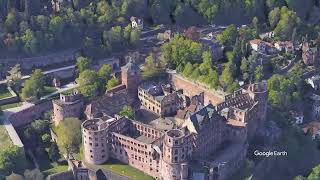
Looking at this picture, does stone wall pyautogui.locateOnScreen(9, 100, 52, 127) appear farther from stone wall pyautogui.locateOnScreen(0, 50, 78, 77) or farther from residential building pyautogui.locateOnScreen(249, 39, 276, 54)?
residential building pyautogui.locateOnScreen(249, 39, 276, 54)

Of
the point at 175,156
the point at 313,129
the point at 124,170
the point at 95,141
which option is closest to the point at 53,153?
the point at 95,141

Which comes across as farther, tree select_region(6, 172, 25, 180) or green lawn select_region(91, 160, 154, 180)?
green lawn select_region(91, 160, 154, 180)

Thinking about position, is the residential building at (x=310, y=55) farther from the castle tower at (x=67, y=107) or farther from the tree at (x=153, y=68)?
the castle tower at (x=67, y=107)

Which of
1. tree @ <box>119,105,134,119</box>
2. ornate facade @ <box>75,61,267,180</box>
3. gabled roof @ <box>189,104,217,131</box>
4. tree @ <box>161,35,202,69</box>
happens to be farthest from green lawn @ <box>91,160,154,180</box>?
tree @ <box>161,35,202,69</box>

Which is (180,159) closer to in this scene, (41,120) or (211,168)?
(211,168)

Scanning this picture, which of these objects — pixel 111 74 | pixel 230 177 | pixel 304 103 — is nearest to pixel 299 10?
pixel 304 103

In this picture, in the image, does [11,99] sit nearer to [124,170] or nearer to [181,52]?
[124,170]
